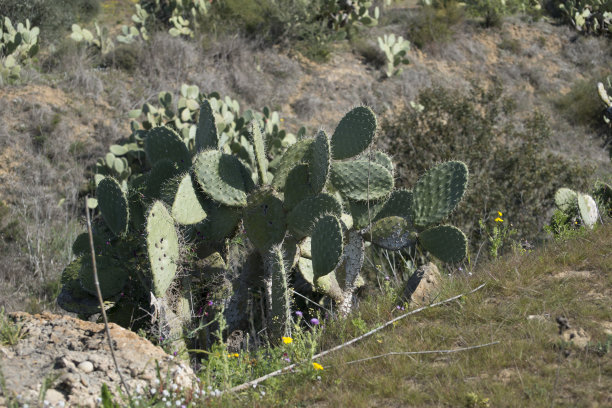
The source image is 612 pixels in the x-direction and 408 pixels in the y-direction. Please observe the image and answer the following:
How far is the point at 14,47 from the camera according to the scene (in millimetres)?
9336

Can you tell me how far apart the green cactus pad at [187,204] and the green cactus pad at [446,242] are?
65.9 inches

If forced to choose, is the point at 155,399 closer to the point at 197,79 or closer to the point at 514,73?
the point at 197,79

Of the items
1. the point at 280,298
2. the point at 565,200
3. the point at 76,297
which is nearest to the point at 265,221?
the point at 280,298

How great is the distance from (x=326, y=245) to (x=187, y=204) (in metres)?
1.01

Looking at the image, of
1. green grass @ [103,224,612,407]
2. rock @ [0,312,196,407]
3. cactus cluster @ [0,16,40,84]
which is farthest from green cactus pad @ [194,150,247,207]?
cactus cluster @ [0,16,40,84]

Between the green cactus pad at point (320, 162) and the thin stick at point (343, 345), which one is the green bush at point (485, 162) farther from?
the thin stick at point (343, 345)

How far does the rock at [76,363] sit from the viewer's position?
2.64 metres

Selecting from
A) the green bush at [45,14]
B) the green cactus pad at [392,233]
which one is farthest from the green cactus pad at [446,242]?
the green bush at [45,14]

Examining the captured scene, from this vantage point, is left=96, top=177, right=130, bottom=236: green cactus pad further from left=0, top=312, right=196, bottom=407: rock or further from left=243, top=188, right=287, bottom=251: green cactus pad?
left=0, top=312, right=196, bottom=407: rock

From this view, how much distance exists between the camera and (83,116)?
9.17 meters

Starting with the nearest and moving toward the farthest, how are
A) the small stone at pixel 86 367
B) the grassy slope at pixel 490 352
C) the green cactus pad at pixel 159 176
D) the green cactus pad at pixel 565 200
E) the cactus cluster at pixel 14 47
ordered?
the grassy slope at pixel 490 352 → the small stone at pixel 86 367 → the green cactus pad at pixel 159 176 → the green cactus pad at pixel 565 200 → the cactus cluster at pixel 14 47

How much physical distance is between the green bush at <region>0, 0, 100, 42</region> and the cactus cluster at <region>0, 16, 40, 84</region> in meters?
0.87

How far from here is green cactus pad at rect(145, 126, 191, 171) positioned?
190 inches

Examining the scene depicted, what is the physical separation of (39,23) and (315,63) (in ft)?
17.4
